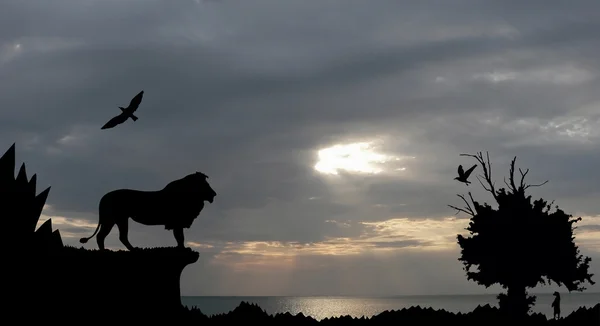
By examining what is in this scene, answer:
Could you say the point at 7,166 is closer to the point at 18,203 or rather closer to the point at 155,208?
the point at 18,203

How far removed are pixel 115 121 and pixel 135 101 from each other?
1022mm

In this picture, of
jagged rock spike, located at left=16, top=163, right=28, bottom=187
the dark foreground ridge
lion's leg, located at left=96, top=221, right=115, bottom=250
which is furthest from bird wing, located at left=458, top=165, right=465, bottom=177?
jagged rock spike, located at left=16, top=163, right=28, bottom=187

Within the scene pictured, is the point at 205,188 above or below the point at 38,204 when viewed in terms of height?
above

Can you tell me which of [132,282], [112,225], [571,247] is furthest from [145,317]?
[571,247]

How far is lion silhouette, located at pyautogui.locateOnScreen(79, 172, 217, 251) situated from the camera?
17547 mm

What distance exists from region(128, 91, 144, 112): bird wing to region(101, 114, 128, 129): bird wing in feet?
1.25

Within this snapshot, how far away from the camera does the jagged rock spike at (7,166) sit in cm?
1382

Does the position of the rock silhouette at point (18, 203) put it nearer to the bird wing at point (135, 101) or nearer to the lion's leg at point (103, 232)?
the lion's leg at point (103, 232)

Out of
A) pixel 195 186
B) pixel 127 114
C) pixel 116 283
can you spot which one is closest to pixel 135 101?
pixel 127 114

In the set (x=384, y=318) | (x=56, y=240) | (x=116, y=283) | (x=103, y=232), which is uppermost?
(x=103, y=232)

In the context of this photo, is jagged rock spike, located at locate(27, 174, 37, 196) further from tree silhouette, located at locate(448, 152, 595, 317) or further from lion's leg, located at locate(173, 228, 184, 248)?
tree silhouette, located at locate(448, 152, 595, 317)

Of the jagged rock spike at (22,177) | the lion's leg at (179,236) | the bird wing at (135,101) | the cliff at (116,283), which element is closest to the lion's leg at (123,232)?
the cliff at (116,283)

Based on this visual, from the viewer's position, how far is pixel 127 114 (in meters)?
18.5

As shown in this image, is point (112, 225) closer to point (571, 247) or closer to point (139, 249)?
point (139, 249)
